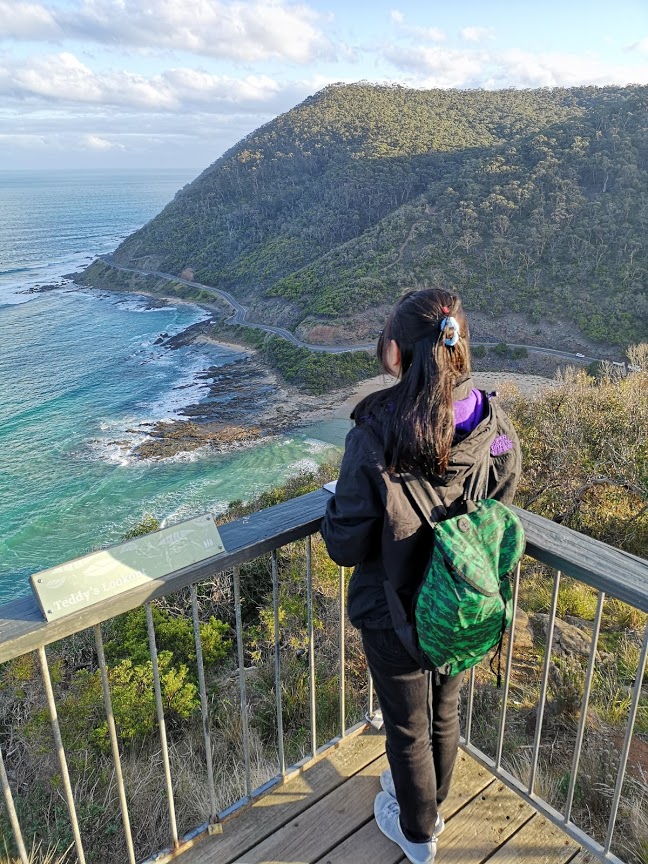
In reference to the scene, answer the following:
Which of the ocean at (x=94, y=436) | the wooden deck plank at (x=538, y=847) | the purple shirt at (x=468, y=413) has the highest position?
the purple shirt at (x=468, y=413)

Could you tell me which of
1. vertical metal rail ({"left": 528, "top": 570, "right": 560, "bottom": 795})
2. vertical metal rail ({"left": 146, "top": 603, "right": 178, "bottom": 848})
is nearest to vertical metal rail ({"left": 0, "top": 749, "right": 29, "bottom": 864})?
vertical metal rail ({"left": 146, "top": 603, "right": 178, "bottom": 848})

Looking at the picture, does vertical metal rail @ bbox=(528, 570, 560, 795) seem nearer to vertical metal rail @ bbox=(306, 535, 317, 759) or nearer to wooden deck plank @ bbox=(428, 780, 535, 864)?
wooden deck plank @ bbox=(428, 780, 535, 864)

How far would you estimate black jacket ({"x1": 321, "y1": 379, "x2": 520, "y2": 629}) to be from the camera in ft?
4.99

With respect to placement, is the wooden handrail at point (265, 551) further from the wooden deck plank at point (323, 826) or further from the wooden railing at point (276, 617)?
the wooden deck plank at point (323, 826)

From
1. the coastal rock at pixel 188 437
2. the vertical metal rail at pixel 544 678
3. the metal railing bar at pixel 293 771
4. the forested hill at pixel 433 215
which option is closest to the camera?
the vertical metal rail at pixel 544 678

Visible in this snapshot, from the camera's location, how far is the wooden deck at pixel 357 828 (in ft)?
6.61

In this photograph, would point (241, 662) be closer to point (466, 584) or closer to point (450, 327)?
point (466, 584)

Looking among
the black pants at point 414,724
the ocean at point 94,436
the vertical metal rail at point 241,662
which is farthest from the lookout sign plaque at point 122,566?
the ocean at point 94,436

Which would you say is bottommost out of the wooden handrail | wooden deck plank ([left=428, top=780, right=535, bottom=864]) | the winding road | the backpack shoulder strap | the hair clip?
the winding road

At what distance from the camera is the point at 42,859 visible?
6.66 feet

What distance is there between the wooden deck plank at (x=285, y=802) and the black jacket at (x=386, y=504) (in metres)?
0.97

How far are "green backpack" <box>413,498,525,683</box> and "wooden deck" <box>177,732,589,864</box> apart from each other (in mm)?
861

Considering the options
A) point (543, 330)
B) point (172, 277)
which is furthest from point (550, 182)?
point (172, 277)

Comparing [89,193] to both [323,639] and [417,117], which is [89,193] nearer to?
[417,117]
